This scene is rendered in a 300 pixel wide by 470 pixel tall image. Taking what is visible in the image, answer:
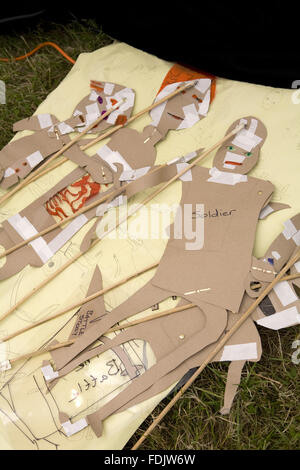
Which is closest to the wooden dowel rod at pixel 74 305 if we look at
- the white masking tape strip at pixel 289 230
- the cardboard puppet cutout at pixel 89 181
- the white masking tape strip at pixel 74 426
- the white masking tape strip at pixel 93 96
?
the cardboard puppet cutout at pixel 89 181

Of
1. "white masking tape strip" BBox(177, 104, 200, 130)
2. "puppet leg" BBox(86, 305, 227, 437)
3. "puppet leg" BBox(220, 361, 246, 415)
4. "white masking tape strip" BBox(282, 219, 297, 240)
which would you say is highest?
"white masking tape strip" BBox(177, 104, 200, 130)

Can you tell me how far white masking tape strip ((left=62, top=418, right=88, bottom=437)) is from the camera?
1201mm

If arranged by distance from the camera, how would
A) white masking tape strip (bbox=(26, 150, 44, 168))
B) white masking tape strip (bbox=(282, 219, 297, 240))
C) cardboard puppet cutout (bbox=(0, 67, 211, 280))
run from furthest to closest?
white masking tape strip (bbox=(26, 150, 44, 168))
cardboard puppet cutout (bbox=(0, 67, 211, 280))
white masking tape strip (bbox=(282, 219, 297, 240))

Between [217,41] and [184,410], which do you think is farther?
[217,41]

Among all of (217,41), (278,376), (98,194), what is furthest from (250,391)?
(217,41)

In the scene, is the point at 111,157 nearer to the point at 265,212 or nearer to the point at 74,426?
the point at 265,212

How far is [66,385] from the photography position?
125 centimetres

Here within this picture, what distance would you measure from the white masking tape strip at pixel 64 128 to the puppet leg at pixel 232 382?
0.86m

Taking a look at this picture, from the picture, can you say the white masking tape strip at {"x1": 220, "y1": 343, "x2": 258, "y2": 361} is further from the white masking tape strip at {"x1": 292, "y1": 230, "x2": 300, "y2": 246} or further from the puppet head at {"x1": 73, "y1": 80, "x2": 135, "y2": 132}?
the puppet head at {"x1": 73, "y1": 80, "x2": 135, "y2": 132}

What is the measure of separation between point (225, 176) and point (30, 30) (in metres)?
1.00

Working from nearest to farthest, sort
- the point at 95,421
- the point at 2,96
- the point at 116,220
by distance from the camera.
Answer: the point at 95,421, the point at 116,220, the point at 2,96

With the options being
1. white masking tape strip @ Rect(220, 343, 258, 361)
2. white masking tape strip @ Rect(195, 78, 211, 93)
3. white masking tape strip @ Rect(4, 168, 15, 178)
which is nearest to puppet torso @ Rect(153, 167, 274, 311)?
white masking tape strip @ Rect(220, 343, 258, 361)

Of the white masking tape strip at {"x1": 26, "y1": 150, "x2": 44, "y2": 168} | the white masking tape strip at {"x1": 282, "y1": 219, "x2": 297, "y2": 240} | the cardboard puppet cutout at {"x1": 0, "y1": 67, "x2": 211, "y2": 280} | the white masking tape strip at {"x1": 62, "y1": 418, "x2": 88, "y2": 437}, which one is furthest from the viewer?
the white masking tape strip at {"x1": 26, "y1": 150, "x2": 44, "y2": 168}

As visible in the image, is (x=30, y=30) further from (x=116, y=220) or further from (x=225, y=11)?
(x=116, y=220)
